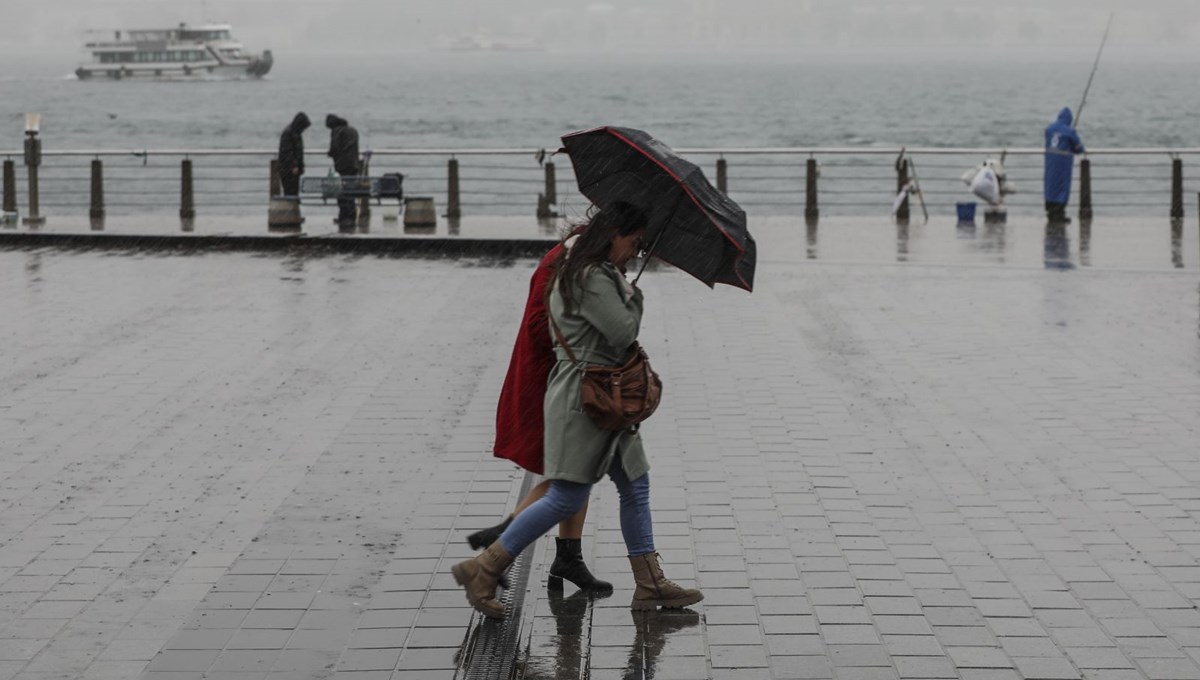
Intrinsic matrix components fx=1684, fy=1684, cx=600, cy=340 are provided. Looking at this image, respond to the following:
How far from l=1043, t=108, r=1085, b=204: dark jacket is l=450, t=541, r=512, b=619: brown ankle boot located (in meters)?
15.8

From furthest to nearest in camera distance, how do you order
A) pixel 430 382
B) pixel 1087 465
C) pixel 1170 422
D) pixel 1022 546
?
1. pixel 430 382
2. pixel 1170 422
3. pixel 1087 465
4. pixel 1022 546

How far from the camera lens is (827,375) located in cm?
1059

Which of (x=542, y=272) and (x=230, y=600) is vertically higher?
(x=542, y=272)

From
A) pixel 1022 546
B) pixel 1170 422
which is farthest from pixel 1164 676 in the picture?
pixel 1170 422

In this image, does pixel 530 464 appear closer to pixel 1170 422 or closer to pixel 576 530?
pixel 576 530

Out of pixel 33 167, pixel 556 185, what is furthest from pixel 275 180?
pixel 556 185

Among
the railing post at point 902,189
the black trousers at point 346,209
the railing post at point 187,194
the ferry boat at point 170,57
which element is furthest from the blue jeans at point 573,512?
the ferry boat at point 170,57

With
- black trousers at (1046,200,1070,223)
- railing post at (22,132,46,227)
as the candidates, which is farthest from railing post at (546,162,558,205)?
railing post at (22,132,46,227)

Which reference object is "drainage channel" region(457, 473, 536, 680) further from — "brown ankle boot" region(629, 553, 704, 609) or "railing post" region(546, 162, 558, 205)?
"railing post" region(546, 162, 558, 205)

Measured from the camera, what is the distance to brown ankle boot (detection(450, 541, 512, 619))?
19.4 ft

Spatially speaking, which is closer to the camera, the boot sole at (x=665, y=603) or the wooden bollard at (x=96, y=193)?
the boot sole at (x=665, y=603)

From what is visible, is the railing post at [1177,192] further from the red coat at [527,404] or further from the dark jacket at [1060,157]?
the red coat at [527,404]

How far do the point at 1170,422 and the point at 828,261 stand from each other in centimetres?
765

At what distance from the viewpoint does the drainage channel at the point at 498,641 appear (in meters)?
5.50
